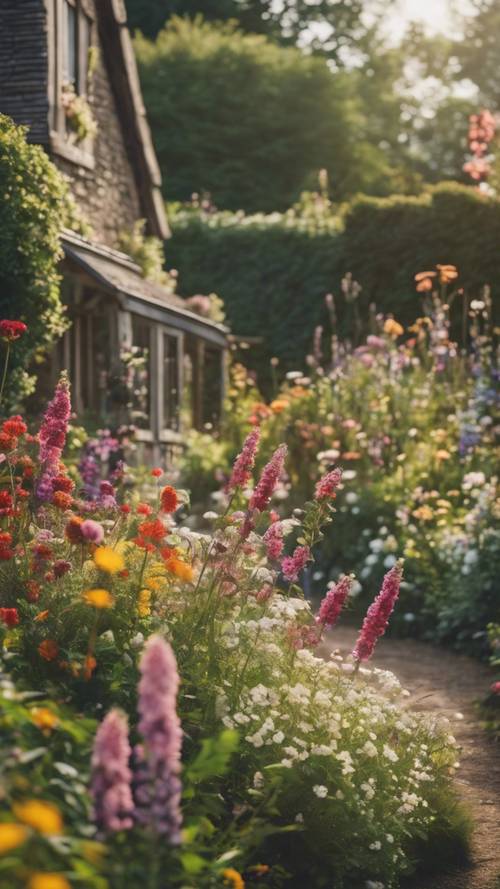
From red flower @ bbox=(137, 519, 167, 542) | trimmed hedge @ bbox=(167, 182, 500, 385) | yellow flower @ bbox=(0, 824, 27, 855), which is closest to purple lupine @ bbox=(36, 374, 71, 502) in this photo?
red flower @ bbox=(137, 519, 167, 542)

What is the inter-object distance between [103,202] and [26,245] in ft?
16.9

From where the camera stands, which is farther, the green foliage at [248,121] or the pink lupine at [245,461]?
the green foliage at [248,121]

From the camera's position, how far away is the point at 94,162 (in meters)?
13.6

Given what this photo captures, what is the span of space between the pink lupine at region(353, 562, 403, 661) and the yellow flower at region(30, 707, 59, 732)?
5.41 ft

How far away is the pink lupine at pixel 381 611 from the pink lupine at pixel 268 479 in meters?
0.54

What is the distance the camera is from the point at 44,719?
8.15 feet

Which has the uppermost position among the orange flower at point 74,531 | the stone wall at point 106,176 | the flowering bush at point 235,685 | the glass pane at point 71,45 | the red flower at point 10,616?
the glass pane at point 71,45

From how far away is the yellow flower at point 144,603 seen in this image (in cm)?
418

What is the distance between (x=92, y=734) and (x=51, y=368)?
34.2 ft

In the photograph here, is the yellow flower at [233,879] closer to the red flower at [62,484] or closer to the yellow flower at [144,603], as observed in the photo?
the yellow flower at [144,603]

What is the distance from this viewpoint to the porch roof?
11453 mm

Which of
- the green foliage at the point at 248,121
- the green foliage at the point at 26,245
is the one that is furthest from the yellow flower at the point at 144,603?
the green foliage at the point at 248,121

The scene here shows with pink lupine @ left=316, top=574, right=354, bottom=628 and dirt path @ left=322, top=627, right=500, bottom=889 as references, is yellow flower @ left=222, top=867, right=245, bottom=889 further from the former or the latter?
dirt path @ left=322, top=627, right=500, bottom=889

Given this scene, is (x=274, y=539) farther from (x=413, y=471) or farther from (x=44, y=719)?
(x=413, y=471)
